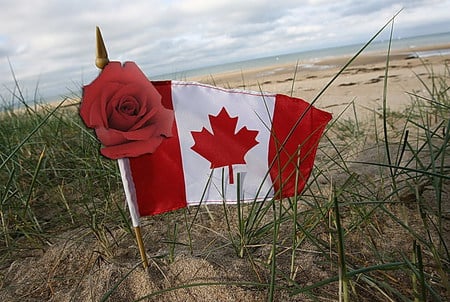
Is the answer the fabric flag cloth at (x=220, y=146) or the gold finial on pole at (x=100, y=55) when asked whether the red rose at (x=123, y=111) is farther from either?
the fabric flag cloth at (x=220, y=146)

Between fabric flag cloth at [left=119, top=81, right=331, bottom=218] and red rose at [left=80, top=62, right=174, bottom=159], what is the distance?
0.61 ft

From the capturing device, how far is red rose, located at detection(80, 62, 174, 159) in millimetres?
864

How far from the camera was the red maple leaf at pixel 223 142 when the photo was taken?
1.13m

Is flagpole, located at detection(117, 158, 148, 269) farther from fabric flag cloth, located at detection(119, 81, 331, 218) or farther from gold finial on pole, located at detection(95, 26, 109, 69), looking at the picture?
gold finial on pole, located at detection(95, 26, 109, 69)

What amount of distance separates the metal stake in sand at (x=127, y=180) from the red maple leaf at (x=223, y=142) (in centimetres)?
24

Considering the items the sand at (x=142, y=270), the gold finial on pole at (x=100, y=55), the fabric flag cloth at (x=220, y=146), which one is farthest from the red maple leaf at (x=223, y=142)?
the gold finial on pole at (x=100, y=55)

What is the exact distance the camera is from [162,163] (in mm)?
1106

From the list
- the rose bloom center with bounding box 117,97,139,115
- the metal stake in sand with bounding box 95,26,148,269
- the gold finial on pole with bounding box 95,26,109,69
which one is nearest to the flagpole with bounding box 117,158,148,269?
the metal stake in sand with bounding box 95,26,148,269

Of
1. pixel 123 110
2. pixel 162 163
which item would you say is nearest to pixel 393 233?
pixel 162 163

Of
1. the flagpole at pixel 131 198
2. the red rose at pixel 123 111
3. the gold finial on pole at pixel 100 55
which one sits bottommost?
the flagpole at pixel 131 198

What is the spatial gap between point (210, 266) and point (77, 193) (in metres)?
0.82

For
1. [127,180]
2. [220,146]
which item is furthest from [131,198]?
[220,146]

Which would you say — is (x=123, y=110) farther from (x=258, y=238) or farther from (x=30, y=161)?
(x=30, y=161)

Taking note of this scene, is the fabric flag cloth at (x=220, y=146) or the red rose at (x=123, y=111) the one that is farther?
the fabric flag cloth at (x=220, y=146)
